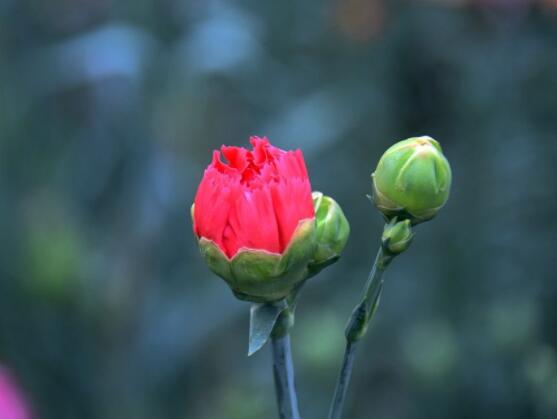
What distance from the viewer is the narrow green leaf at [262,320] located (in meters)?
1.08

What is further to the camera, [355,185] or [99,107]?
[99,107]

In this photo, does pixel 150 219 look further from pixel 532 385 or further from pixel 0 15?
pixel 532 385

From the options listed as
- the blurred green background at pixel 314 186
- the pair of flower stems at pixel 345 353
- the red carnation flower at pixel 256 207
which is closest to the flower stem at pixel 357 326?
the pair of flower stems at pixel 345 353

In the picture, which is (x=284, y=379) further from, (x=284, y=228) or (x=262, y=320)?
(x=284, y=228)

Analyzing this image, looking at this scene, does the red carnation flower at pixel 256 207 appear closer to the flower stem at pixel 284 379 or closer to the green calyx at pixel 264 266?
the green calyx at pixel 264 266

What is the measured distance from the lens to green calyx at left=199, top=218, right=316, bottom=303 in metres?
1.09

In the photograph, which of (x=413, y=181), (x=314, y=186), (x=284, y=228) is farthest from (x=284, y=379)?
(x=314, y=186)

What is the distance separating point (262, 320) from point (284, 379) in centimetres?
7

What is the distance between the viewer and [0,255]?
283cm

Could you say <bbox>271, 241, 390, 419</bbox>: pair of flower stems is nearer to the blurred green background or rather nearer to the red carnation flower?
the red carnation flower


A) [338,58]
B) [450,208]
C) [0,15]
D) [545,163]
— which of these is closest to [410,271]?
[450,208]

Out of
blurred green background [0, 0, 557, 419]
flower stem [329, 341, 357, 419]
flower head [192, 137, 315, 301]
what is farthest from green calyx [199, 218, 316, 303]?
blurred green background [0, 0, 557, 419]

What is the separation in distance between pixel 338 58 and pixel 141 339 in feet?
4.72

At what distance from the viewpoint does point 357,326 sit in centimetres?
114
